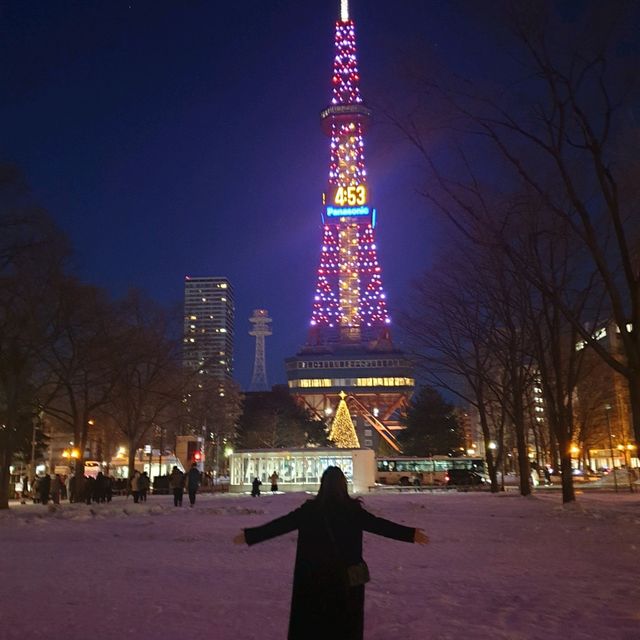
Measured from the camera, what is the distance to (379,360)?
108 m

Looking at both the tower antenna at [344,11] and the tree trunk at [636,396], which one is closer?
the tree trunk at [636,396]

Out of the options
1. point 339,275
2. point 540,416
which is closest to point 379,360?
point 339,275

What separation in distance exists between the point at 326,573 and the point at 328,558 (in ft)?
0.26

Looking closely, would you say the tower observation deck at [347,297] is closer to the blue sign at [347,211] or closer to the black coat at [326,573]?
the blue sign at [347,211]

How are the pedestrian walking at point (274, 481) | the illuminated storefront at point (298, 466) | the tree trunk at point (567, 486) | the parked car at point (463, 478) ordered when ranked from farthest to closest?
the parked car at point (463, 478) → the illuminated storefront at point (298, 466) → the pedestrian walking at point (274, 481) → the tree trunk at point (567, 486)

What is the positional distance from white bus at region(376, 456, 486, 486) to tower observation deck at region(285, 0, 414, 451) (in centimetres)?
5665

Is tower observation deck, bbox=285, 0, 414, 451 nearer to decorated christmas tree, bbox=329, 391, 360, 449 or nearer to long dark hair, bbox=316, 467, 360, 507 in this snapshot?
decorated christmas tree, bbox=329, 391, 360, 449

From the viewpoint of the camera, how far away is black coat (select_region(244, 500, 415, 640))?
3.57 meters

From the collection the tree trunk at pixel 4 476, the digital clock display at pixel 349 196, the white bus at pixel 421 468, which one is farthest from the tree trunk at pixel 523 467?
the digital clock display at pixel 349 196

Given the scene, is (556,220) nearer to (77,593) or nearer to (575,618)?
(575,618)

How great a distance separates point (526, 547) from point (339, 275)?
3965 inches

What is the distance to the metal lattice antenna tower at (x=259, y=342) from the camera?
479ft

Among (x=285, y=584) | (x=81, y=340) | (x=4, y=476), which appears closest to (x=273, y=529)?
(x=285, y=584)

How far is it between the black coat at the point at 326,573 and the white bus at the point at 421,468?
43016mm
